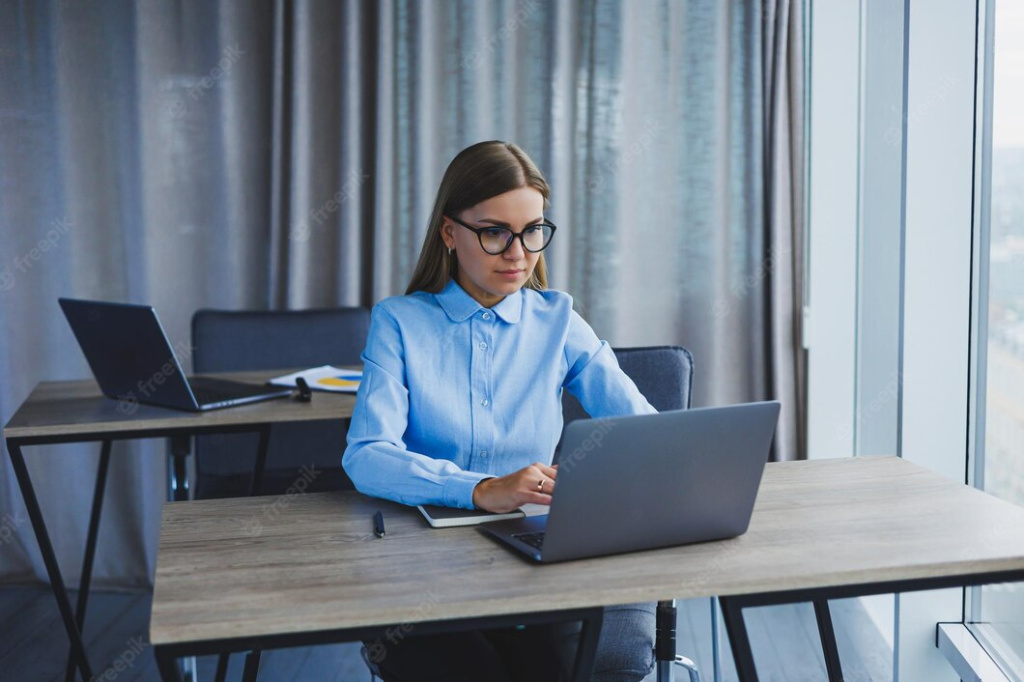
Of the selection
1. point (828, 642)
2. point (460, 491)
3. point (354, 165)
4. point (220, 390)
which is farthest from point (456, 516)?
point (354, 165)

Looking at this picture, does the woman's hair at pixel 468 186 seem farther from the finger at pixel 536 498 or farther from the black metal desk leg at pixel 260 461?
the black metal desk leg at pixel 260 461

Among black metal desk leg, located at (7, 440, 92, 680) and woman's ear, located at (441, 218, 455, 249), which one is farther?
black metal desk leg, located at (7, 440, 92, 680)

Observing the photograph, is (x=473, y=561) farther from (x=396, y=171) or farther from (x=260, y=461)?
(x=396, y=171)

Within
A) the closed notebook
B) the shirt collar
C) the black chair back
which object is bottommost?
the closed notebook

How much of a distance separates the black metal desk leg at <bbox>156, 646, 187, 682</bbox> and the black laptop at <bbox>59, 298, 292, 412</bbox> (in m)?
1.14

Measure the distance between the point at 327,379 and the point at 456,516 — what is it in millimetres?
1308

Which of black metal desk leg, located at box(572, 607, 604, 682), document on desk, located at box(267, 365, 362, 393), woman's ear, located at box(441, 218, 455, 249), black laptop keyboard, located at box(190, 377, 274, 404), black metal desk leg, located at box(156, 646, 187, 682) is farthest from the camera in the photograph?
document on desk, located at box(267, 365, 362, 393)

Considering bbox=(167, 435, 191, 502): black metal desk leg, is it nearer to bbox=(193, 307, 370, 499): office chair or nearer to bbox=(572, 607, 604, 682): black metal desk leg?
bbox=(193, 307, 370, 499): office chair

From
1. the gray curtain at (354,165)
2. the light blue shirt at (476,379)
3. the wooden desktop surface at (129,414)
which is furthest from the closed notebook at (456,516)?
the gray curtain at (354,165)

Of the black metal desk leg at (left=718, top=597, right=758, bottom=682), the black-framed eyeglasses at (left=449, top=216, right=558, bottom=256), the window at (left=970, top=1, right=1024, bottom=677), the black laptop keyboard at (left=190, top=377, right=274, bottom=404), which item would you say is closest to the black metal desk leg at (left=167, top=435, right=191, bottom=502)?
the black laptop keyboard at (left=190, top=377, right=274, bottom=404)

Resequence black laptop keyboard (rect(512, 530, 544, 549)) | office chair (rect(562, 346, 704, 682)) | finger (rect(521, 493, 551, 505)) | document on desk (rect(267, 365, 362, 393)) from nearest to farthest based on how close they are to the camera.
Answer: black laptop keyboard (rect(512, 530, 544, 549)), finger (rect(521, 493, 551, 505)), office chair (rect(562, 346, 704, 682)), document on desk (rect(267, 365, 362, 393))

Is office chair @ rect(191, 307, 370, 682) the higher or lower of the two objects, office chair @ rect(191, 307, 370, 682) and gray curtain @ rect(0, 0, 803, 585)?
the lower

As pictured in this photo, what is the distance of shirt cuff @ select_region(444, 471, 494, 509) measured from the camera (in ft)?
4.99

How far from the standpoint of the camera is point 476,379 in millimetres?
1792
